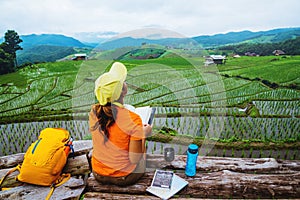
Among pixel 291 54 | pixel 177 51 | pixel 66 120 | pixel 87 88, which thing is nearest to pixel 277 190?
pixel 177 51

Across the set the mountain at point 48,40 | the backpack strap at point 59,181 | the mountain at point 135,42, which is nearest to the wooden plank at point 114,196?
the backpack strap at point 59,181

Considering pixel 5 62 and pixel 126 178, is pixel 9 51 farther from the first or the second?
pixel 126 178

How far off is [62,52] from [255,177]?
8.09 meters

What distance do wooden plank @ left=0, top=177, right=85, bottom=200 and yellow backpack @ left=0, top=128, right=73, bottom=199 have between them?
0.05 metres

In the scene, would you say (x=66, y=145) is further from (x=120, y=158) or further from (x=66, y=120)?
(x=66, y=120)

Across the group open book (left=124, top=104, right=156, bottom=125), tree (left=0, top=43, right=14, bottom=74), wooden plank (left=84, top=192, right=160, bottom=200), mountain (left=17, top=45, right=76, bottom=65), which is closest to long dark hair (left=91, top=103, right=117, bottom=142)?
open book (left=124, top=104, right=156, bottom=125)

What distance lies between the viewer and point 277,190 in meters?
1.85

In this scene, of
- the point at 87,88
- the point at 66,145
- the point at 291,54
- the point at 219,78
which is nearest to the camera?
the point at 66,145

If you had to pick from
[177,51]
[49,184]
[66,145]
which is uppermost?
[177,51]

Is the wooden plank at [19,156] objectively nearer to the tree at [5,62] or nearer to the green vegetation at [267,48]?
the tree at [5,62]

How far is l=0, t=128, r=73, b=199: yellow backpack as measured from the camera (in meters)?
1.89

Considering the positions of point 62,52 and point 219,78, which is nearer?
point 219,78

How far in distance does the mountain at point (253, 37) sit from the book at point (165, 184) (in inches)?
310

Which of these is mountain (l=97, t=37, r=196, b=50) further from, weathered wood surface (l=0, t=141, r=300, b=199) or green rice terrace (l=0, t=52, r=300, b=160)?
weathered wood surface (l=0, t=141, r=300, b=199)
